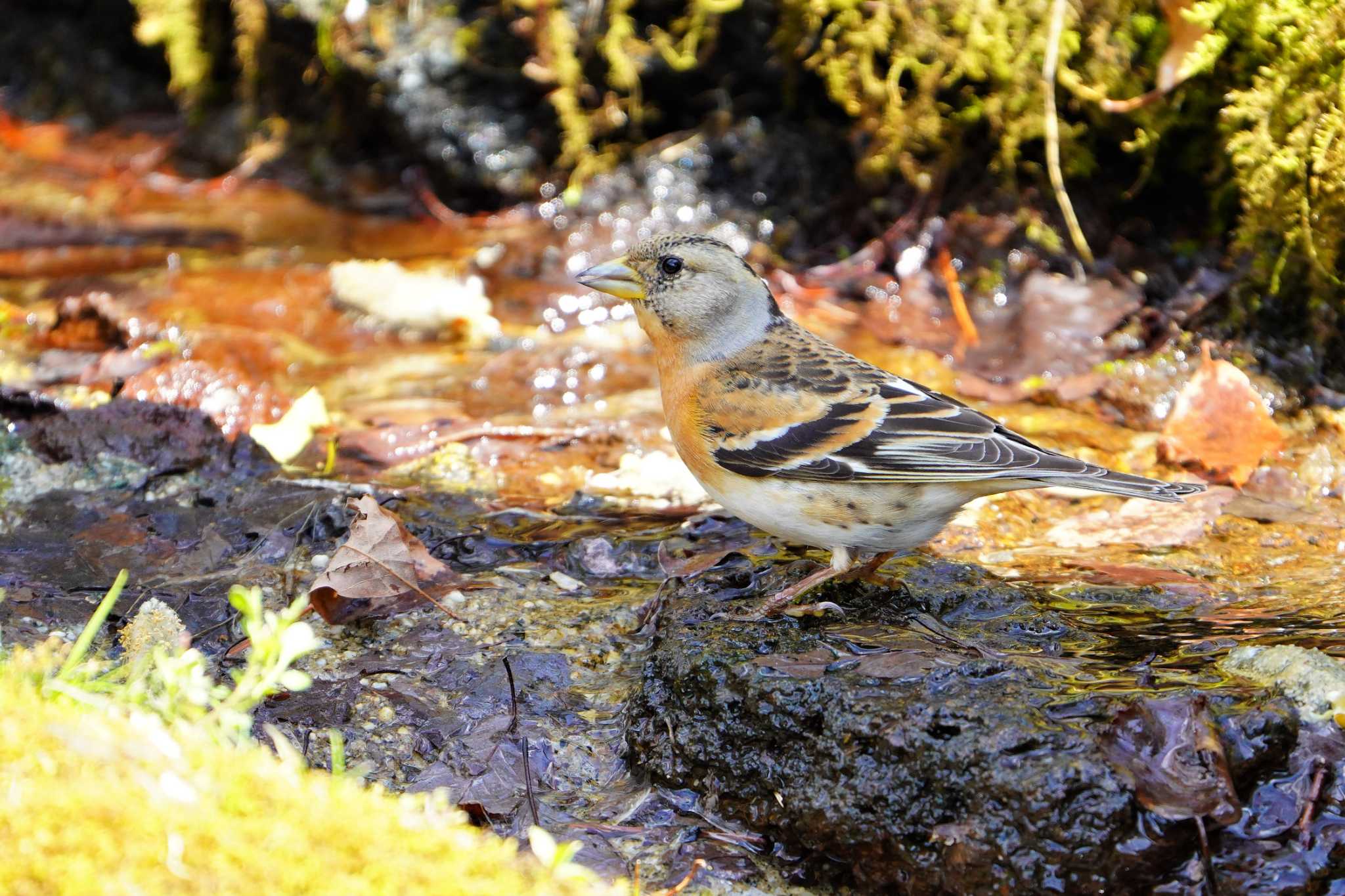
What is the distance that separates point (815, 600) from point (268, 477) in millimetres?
2563

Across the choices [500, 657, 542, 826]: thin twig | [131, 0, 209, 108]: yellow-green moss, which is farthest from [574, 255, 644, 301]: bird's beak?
[131, 0, 209, 108]: yellow-green moss

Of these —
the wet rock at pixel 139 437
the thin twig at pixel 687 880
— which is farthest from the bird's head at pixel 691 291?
the thin twig at pixel 687 880

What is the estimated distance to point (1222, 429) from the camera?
5637 mm

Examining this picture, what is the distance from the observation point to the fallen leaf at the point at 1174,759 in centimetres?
301

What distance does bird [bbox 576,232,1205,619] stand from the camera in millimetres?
4320

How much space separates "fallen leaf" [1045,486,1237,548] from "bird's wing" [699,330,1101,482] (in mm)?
790

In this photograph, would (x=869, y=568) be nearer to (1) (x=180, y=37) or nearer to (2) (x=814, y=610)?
(2) (x=814, y=610)

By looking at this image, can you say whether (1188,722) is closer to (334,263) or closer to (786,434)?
(786,434)

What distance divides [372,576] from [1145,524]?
3.16 m

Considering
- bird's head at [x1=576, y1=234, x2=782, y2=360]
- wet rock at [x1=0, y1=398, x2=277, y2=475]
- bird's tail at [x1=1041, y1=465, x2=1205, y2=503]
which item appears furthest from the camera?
wet rock at [x1=0, y1=398, x2=277, y2=475]

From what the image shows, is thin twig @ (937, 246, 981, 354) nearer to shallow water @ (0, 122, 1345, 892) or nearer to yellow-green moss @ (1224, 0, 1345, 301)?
shallow water @ (0, 122, 1345, 892)

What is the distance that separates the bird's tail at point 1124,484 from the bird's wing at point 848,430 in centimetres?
2

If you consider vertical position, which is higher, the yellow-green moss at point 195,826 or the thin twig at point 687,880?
the yellow-green moss at point 195,826

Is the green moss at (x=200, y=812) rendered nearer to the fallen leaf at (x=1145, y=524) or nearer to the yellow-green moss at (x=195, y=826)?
the yellow-green moss at (x=195, y=826)
